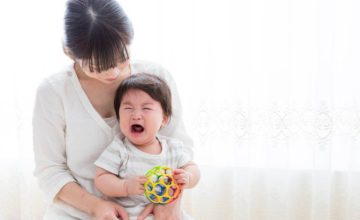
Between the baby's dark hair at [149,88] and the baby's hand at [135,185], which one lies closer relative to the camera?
the baby's hand at [135,185]

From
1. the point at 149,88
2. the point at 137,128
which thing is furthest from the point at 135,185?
the point at 149,88

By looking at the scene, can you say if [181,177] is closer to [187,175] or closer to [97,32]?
[187,175]

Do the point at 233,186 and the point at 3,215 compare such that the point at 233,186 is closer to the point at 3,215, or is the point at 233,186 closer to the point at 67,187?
the point at 67,187

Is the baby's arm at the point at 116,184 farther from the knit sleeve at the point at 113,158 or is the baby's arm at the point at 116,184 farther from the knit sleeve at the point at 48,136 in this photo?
the knit sleeve at the point at 48,136

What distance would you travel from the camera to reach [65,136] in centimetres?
166

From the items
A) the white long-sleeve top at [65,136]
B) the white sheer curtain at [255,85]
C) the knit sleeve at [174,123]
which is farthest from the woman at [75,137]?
the white sheer curtain at [255,85]

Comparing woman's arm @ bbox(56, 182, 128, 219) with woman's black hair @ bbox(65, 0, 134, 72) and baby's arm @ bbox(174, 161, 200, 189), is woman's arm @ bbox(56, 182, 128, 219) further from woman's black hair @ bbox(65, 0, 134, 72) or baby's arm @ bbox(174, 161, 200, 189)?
woman's black hair @ bbox(65, 0, 134, 72)

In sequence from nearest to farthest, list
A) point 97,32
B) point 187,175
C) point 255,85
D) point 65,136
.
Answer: point 97,32 → point 187,175 → point 65,136 → point 255,85

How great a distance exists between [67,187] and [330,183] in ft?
3.65

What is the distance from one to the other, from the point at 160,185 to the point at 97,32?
0.46 meters

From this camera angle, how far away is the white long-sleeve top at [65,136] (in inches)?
64.1

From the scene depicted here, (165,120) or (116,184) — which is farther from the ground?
(165,120)

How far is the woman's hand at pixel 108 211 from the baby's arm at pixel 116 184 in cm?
3

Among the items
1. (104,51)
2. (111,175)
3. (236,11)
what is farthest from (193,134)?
(104,51)
